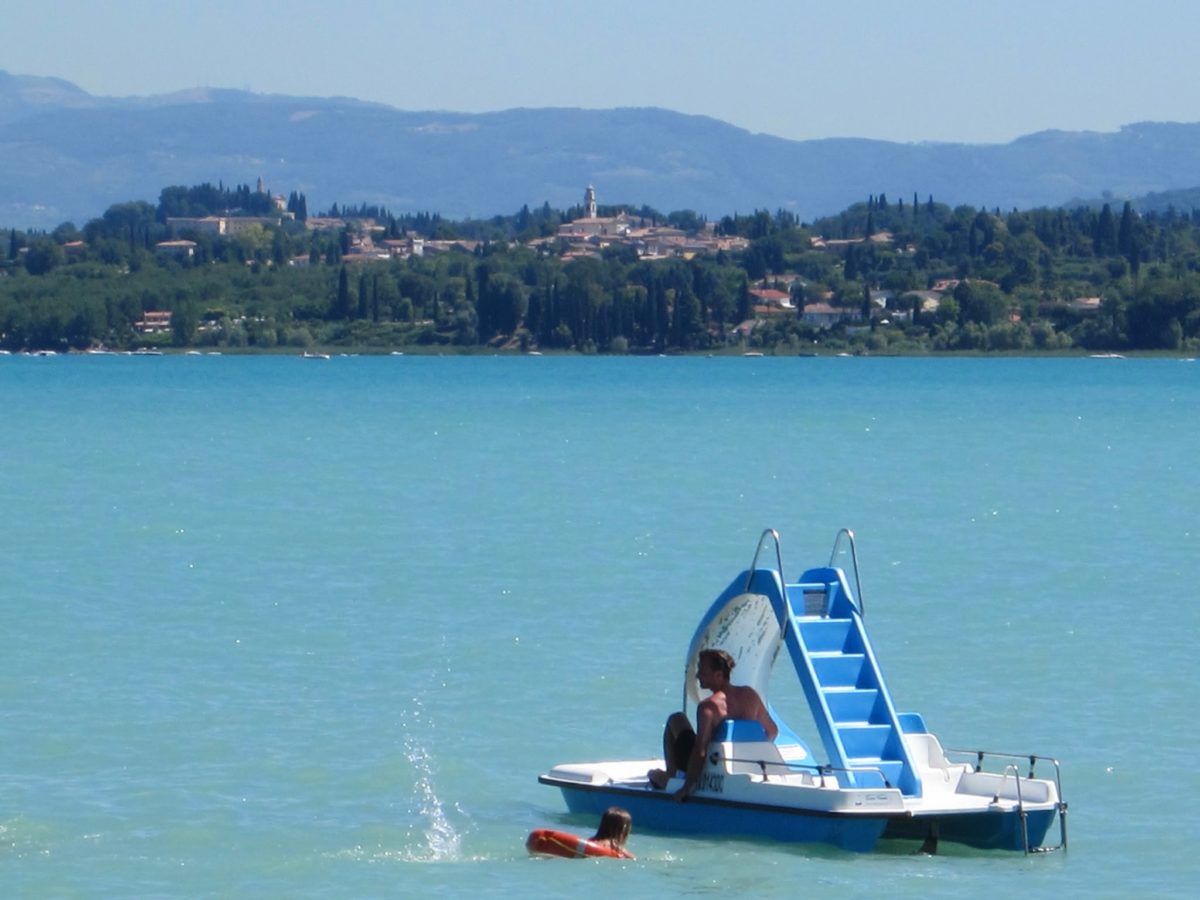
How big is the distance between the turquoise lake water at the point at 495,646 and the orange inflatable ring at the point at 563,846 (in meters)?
0.11

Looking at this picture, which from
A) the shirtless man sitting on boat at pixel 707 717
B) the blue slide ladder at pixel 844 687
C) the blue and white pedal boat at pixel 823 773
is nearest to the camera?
the blue and white pedal boat at pixel 823 773

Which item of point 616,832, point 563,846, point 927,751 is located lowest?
point 563,846

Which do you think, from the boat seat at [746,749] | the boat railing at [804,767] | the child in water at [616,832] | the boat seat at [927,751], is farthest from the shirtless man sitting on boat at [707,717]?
the boat seat at [927,751]

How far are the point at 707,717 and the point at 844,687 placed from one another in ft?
3.61

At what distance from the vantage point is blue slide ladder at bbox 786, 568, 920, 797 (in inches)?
611

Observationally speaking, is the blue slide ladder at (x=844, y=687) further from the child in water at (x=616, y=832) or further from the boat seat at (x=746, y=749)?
the child in water at (x=616, y=832)

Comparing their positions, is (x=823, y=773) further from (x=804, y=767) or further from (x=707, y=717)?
(x=707, y=717)

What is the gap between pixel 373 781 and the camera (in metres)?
18.6

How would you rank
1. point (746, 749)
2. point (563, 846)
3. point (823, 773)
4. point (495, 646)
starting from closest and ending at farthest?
point (823, 773)
point (563, 846)
point (746, 749)
point (495, 646)

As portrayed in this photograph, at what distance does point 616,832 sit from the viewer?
15.4 m

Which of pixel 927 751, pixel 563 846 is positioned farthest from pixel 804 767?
pixel 563 846

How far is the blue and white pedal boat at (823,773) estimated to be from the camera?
1518 cm

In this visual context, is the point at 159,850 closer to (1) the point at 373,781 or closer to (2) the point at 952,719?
(1) the point at 373,781

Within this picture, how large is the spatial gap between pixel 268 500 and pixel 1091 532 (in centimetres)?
1694
